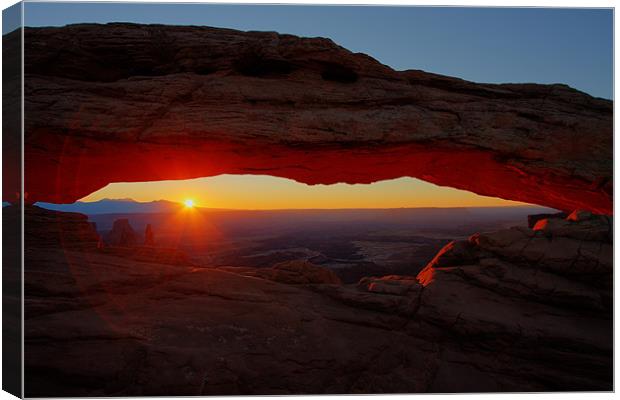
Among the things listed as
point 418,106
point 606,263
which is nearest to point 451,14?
point 418,106

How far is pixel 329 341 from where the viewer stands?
909 cm

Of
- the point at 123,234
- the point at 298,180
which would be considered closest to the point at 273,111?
the point at 298,180

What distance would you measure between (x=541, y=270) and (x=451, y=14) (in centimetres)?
765

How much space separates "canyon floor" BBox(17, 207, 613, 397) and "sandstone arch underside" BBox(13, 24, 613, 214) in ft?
8.01

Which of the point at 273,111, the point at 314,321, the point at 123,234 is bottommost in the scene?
the point at 314,321

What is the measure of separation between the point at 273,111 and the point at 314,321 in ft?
17.3

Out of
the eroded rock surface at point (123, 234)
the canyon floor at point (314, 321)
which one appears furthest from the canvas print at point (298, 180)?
the eroded rock surface at point (123, 234)

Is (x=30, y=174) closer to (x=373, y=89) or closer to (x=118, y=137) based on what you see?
(x=118, y=137)

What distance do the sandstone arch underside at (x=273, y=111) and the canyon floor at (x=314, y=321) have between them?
2.44m

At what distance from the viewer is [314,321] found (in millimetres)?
9617

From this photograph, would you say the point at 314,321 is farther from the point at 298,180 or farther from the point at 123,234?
the point at 123,234

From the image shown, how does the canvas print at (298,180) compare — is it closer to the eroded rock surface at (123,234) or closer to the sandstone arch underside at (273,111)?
the sandstone arch underside at (273,111)

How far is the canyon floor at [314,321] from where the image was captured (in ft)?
26.0

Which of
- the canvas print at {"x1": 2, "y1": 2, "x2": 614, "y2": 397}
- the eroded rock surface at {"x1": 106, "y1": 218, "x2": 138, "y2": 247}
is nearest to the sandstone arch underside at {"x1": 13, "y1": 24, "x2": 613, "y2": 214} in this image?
the canvas print at {"x1": 2, "y1": 2, "x2": 614, "y2": 397}
